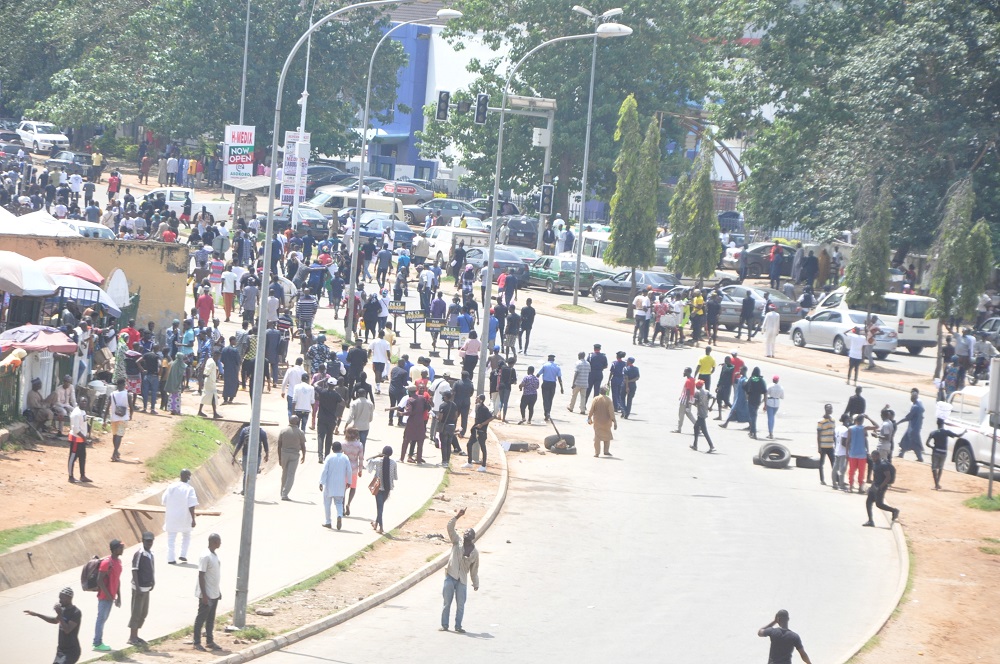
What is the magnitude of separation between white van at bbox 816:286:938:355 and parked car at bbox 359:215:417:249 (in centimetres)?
1694

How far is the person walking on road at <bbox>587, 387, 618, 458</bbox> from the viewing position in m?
26.6

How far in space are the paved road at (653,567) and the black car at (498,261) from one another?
1697cm

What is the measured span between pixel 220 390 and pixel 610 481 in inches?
363

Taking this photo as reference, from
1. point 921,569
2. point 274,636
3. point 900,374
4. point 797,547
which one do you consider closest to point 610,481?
point 797,547

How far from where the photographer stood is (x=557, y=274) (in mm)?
47156

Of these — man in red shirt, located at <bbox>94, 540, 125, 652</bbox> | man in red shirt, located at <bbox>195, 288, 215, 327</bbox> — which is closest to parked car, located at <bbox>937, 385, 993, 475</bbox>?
man in red shirt, located at <bbox>195, 288, 215, 327</bbox>

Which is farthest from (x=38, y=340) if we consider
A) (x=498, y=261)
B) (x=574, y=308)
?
(x=498, y=261)

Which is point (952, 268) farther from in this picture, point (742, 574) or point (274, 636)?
point (274, 636)

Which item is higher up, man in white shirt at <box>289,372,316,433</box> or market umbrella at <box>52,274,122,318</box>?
market umbrella at <box>52,274,122,318</box>

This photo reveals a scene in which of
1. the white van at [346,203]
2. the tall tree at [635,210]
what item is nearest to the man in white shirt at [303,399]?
the tall tree at [635,210]

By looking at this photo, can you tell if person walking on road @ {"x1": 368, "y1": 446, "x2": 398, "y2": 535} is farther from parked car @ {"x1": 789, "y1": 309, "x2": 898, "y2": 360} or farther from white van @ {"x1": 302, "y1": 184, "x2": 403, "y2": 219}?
white van @ {"x1": 302, "y1": 184, "x2": 403, "y2": 219}

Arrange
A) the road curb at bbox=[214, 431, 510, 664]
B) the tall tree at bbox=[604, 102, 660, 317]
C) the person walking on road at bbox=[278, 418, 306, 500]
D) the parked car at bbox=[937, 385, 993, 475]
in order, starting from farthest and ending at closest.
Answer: the tall tree at bbox=[604, 102, 660, 317]
the parked car at bbox=[937, 385, 993, 475]
the person walking on road at bbox=[278, 418, 306, 500]
the road curb at bbox=[214, 431, 510, 664]

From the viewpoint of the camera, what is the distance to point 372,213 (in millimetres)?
52594

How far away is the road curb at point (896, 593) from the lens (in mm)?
16172
